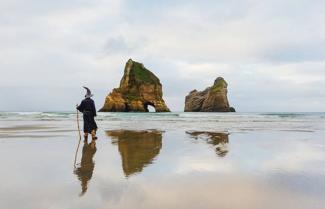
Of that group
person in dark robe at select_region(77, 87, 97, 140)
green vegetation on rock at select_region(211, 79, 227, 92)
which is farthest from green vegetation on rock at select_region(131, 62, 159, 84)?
person in dark robe at select_region(77, 87, 97, 140)

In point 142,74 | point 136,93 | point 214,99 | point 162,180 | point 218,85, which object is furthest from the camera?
point 218,85

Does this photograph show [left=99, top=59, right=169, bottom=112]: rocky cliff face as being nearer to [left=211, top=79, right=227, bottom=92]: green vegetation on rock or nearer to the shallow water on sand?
[left=211, top=79, right=227, bottom=92]: green vegetation on rock

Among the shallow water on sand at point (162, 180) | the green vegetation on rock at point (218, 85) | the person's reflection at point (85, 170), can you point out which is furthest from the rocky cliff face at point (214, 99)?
the person's reflection at point (85, 170)

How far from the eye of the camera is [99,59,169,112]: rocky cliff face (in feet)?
328

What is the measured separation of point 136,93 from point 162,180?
99822 millimetres

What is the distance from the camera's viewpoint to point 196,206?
3.98 metres

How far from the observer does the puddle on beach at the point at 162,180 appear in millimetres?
4141

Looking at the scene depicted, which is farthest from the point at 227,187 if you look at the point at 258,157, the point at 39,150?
the point at 39,150

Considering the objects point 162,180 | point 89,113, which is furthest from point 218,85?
point 162,180

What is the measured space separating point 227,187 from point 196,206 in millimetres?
1121

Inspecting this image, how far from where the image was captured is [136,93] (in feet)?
344

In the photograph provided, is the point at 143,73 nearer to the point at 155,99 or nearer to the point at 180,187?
the point at 155,99

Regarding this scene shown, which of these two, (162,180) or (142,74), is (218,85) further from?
(162,180)

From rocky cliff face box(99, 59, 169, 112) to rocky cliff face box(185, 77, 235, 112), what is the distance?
661 inches
